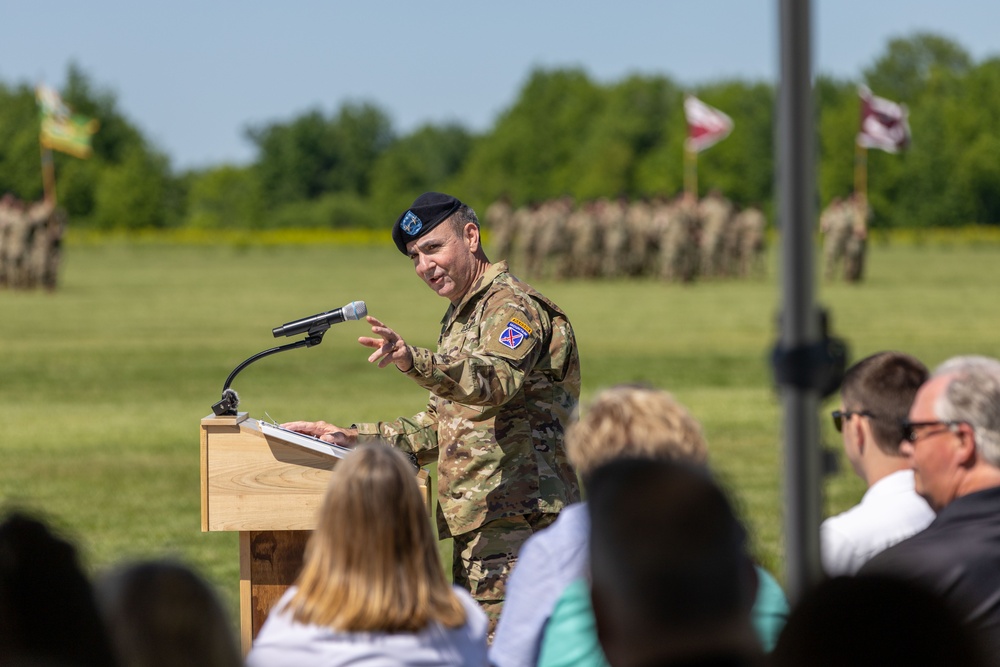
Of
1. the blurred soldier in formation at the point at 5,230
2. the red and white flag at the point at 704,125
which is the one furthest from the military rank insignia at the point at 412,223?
the red and white flag at the point at 704,125

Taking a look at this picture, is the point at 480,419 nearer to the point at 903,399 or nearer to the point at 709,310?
the point at 903,399

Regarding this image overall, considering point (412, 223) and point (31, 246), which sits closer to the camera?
point (412, 223)

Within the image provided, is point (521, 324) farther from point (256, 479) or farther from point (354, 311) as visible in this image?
point (256, 479)

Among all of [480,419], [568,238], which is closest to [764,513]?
[480,419]

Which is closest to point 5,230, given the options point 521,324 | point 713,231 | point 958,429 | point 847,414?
point 713,231

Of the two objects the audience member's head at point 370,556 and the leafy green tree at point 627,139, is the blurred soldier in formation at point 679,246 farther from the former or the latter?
the leafy green tree at point 627,139

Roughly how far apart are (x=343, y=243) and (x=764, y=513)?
91.2 meters

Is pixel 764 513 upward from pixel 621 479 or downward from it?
downward

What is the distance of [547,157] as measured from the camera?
129 m

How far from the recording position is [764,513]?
404 inches

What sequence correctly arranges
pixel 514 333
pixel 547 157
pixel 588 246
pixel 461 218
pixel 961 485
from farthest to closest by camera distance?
pixel 547 157
pixel 588 246
pixel 461 218
pixel 514 333
pixel 961 485

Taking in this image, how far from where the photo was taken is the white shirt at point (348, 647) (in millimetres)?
3523

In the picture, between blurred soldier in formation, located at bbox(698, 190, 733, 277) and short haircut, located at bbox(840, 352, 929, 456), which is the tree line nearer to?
blurred soldier in formation, located at bbox(698, 190, 733, 277)

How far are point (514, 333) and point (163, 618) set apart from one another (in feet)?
8.08
